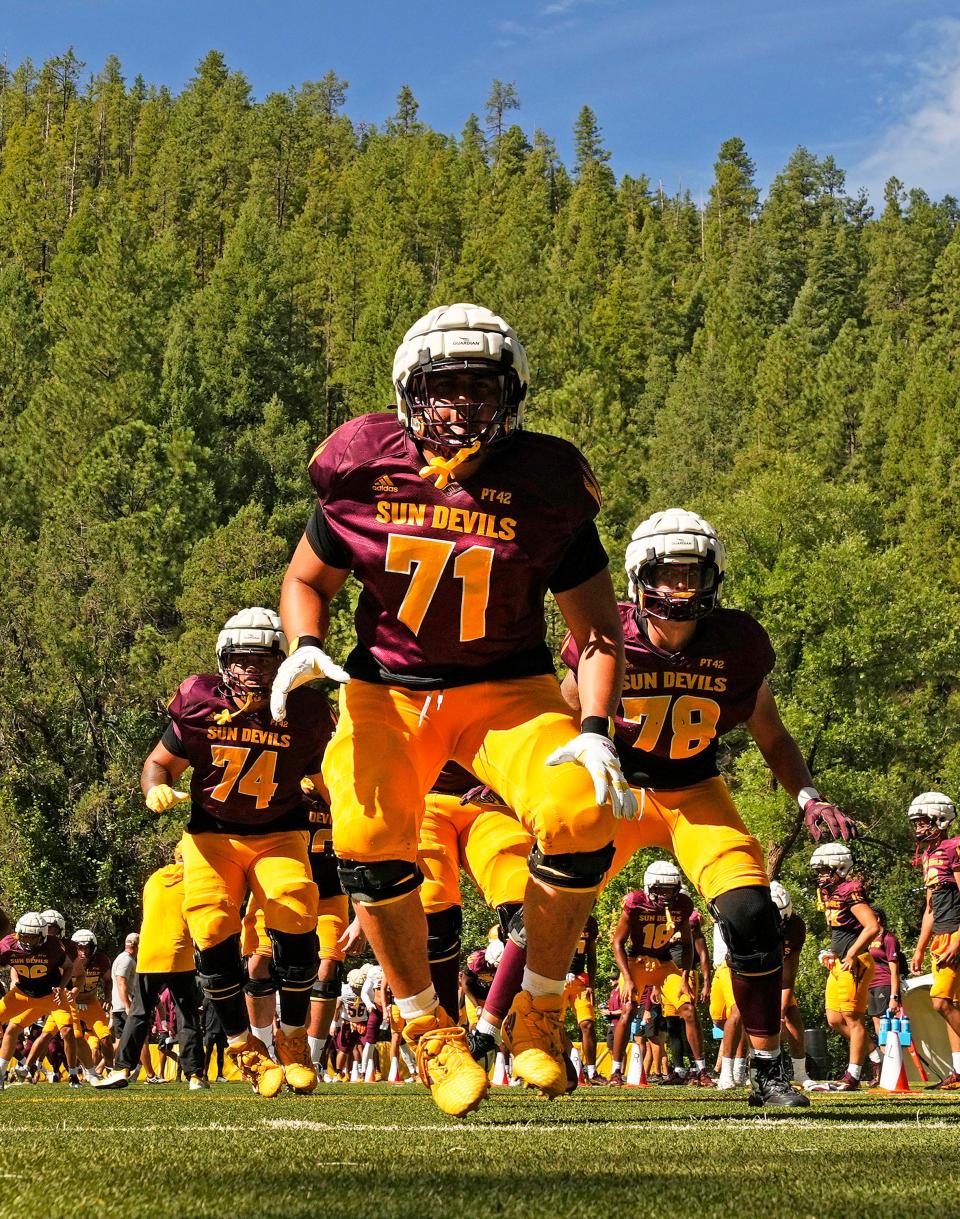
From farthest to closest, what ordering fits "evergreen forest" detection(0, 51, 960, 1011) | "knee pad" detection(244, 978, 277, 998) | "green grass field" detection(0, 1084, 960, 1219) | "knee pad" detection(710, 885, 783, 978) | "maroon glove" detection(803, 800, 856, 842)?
"evergreen forest" detection(0, 51, 960, 1011) → "knee pad" detection(244, 978, 277, 998) → "knee pad" detection(710, 885, 783, 978) → "maroon glove" detection(803, 800, 856, 842) → "green grass field" detection(0, 1084, 960, 1219)

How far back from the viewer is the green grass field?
2.97 metres

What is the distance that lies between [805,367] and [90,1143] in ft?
199

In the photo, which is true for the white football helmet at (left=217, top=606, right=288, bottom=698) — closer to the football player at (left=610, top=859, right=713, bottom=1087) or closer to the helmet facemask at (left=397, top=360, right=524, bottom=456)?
the helmet facemask at (left=397, top=360, right=524, bottom=456)

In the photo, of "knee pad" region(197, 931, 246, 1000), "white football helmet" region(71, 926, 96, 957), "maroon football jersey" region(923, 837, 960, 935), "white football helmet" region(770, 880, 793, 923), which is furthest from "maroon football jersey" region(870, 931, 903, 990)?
"white football helmet" region(71, 926, 96, 957)

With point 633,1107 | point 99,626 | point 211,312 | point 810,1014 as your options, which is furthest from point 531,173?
point 633,1107

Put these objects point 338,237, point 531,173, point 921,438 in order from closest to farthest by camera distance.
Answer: point 921,438 → point 338,237 → point 531,173

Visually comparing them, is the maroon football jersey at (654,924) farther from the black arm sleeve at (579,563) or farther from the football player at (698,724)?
the black arm sleeve at (579,563)

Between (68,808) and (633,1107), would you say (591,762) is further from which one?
(68,808)

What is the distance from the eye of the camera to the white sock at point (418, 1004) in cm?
522

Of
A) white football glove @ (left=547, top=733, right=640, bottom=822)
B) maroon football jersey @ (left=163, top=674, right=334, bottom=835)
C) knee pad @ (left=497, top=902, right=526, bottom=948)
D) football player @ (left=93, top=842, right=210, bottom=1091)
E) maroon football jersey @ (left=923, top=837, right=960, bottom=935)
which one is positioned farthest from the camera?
maroon football jersey @ (left=923, top=837, right=960, bottom=935)

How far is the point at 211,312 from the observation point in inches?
2702

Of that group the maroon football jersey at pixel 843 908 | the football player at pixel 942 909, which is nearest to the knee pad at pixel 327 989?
the maroon football jersey at pixel 843 908

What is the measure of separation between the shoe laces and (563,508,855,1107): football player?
191 centimetres

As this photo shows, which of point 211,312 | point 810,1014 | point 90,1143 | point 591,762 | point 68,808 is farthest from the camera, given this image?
point 211,312
